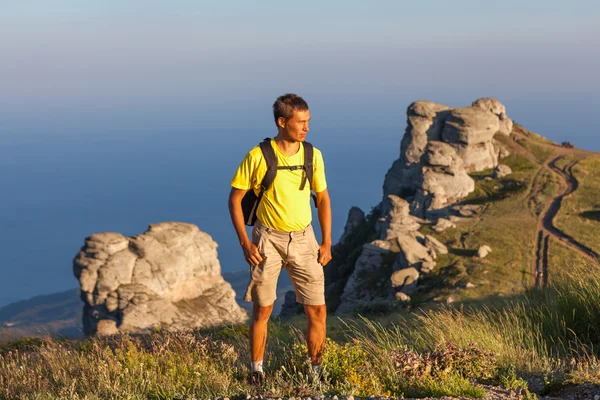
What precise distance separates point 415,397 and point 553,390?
171cm

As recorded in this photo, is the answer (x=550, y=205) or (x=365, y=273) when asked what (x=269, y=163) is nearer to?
(x=365, y=273)

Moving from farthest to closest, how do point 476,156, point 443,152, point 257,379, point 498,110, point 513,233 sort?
1. point 498,110
2. point 476,156
3. point 443,152
4. point 513,233
5. point 257,379

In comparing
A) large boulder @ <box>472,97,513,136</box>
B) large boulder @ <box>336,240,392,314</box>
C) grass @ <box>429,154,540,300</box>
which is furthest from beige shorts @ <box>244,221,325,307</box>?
large boulder @ <box>472,97,513,136</box>

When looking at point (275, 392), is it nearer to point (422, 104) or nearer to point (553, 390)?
point (553, 390)

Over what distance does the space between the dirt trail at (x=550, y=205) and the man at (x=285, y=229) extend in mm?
30689

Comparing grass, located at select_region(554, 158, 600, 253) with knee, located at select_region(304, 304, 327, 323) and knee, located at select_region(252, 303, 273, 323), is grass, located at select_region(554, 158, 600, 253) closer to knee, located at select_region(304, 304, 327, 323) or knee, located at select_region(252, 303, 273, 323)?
knee, located at select_region(304, 304, 327, 323)

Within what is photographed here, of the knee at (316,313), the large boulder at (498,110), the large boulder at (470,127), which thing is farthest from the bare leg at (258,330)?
the large boulder at (498,110)

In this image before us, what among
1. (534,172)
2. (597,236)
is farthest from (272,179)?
(534,172)

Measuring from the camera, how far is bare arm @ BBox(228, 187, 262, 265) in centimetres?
630

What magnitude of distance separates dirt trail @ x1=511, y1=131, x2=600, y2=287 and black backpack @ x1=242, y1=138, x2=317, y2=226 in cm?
3114

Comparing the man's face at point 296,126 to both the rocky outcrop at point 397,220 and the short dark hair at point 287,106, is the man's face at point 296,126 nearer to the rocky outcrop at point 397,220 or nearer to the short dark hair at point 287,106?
the short dark hair at point 287,106

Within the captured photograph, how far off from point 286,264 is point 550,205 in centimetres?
5662

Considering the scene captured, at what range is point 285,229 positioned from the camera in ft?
21.2

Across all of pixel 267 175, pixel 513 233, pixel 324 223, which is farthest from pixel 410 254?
pixel 267 175
